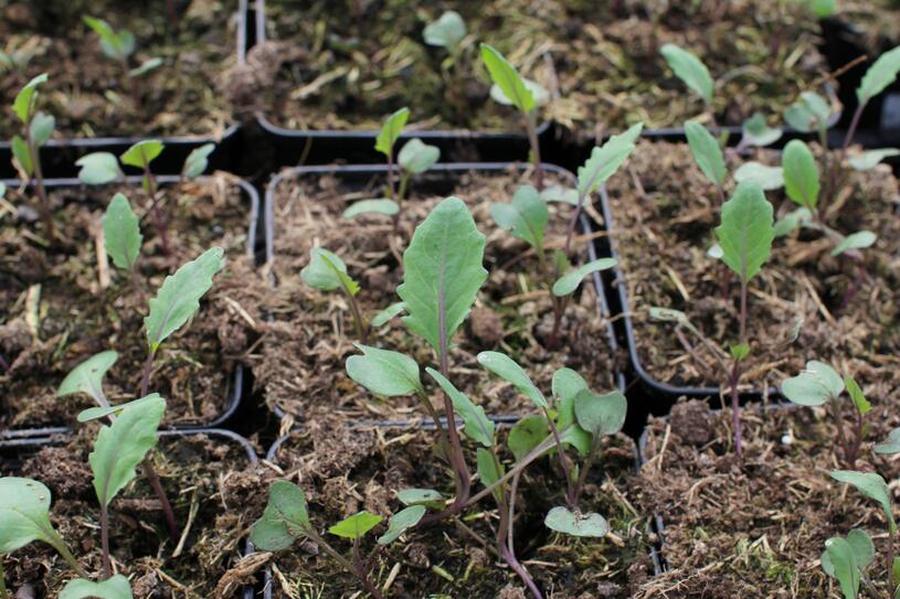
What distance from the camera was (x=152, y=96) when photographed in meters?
1.85

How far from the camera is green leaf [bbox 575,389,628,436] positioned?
1204mm

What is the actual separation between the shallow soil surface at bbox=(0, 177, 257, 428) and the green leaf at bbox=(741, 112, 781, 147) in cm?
87

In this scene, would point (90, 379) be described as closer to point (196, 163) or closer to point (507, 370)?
point (196, 163)

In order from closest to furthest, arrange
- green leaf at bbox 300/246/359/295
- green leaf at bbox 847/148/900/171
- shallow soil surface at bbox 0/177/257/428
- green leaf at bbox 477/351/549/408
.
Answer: green leaf at bbox 477/351/549/408
green leaf at bbox 300/246/359/295
shallow soil surface at bbox 0/177/257/428
green leaf at bbox 847/148/900/171

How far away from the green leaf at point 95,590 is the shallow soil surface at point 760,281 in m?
0.80

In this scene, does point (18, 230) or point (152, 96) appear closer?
point (18, 230)

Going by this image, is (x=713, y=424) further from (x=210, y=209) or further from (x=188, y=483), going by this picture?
(x=210, y=209)

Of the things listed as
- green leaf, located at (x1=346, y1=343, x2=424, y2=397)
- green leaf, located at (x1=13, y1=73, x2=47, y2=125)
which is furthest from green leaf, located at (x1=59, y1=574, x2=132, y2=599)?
green leaf, located at (x1=13, y1=73, x2=47, y2=125)

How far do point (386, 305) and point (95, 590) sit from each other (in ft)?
2.14

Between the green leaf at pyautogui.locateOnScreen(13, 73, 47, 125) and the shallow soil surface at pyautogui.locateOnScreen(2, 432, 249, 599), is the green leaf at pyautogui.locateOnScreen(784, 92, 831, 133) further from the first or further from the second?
the green leaf at pyautogui.locateOnScreen(13, 73, 47, 125)

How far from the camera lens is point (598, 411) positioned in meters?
1.21

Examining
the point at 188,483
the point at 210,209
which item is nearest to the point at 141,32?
the point at 210,209

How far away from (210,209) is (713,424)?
2.87 ft

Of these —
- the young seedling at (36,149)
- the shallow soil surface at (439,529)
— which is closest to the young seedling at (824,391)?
the shallow soil surface at (439,529)
